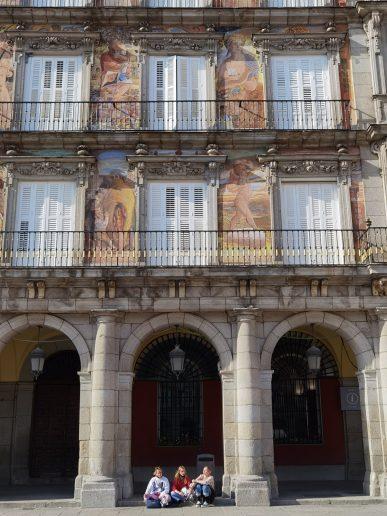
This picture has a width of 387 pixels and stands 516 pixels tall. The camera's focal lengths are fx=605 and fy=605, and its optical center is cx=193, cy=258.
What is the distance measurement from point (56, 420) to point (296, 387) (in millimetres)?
6915

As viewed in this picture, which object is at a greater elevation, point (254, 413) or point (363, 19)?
point (363, 19)

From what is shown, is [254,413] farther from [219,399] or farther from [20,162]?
[20,162]

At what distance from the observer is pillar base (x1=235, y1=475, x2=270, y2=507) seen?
513 inches

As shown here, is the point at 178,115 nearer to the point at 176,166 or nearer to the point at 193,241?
the point at 176,166

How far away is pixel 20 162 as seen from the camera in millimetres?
15742

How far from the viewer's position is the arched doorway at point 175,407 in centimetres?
1681

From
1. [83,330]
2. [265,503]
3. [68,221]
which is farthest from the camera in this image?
[68,221]

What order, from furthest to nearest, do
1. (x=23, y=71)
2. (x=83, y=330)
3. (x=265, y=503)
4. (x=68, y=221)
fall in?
(x=23, y=71) → (x=68, y=221) → (x=83, y=330) → (x=265, y=503)

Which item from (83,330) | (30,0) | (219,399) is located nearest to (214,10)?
(30,0)

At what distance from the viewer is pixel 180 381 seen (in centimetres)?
1734

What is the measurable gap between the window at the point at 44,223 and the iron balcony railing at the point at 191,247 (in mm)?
25

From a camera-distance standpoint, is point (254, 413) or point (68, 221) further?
point (68, 221)

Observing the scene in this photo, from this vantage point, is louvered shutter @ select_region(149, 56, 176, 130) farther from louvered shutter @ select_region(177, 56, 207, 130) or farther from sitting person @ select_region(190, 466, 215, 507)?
sitting person @ select_region(190, 466, 215, 507)

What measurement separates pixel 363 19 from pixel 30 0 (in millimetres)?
9544
